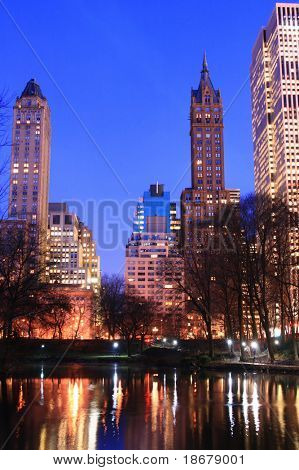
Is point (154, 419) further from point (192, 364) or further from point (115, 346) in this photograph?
point (115, 346)

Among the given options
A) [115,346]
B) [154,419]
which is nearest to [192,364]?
[154,419]

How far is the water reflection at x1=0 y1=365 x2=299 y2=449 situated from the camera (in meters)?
13.2

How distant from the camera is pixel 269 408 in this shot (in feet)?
64.1

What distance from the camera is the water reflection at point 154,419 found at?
13.2 m

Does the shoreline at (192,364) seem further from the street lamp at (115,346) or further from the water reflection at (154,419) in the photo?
the street lamp at (115,346)

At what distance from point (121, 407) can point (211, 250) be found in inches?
1394

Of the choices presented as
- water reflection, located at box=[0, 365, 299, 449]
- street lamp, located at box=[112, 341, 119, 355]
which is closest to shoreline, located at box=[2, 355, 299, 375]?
water reflection, located at box=[0, 365, 299, 449]

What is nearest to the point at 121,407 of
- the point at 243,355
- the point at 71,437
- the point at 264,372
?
the point at 71,437

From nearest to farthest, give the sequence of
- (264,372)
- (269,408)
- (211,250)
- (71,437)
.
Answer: (71,437) < (269,408) < (264,372) < (211,250)

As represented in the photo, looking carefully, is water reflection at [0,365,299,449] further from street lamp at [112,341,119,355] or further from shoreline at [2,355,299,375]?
street lamp at [112,341,119,355]

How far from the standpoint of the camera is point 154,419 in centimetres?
1728

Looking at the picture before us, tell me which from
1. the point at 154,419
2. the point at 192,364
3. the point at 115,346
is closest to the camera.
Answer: the point at 154,419

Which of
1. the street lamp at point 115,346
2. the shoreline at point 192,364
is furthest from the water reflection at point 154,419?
the street lamp at point 115,346
